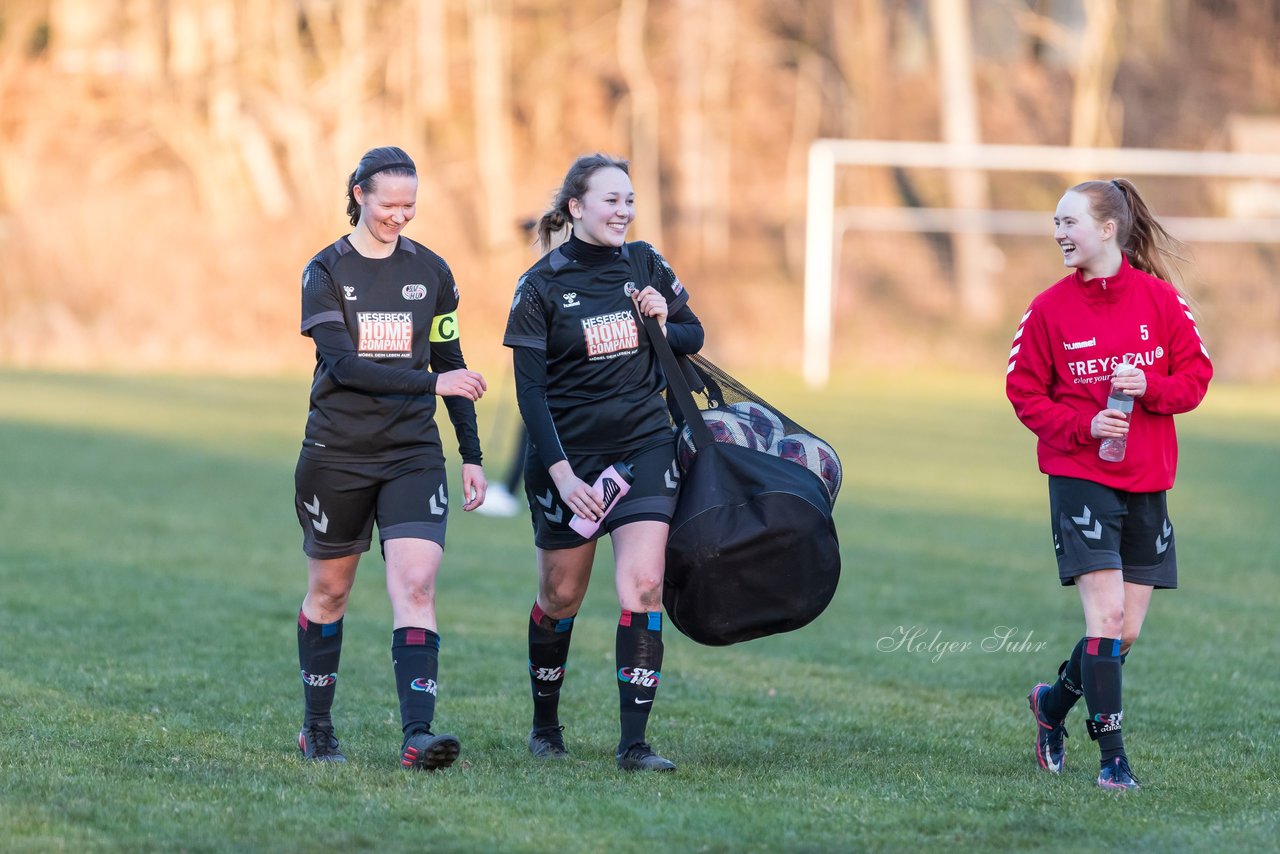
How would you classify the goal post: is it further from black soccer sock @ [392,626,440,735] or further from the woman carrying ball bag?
black soccer sock @ [392,626,440,735]

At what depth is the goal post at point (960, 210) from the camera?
2712 centimetres

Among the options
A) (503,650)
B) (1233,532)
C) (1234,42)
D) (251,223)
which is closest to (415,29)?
(251,223)

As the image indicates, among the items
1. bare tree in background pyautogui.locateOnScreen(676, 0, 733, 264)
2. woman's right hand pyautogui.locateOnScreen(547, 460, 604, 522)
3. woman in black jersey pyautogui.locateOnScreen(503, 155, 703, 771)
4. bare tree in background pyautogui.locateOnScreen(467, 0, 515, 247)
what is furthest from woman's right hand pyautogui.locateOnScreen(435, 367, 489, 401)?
bare tree in background pyautogui.locateOnScreen(676, 0, 733, 264)

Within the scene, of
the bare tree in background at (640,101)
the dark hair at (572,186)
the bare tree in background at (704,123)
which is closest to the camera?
the dark hair at (572,186)

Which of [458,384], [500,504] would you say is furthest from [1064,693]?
[500,504]

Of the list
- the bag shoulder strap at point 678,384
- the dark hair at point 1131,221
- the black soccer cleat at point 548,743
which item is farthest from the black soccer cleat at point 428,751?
the dark hair at point 1131,221

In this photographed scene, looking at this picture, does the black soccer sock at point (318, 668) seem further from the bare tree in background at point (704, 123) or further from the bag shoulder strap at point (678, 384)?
the bare tree in background at point (704, 123)

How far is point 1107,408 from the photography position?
5.10m

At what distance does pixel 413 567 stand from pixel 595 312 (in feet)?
3.19

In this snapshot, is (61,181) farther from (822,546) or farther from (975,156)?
(822,546)

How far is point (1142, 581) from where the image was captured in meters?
Answer: 5.30

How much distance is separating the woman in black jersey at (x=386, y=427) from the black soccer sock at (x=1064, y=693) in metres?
1.92
